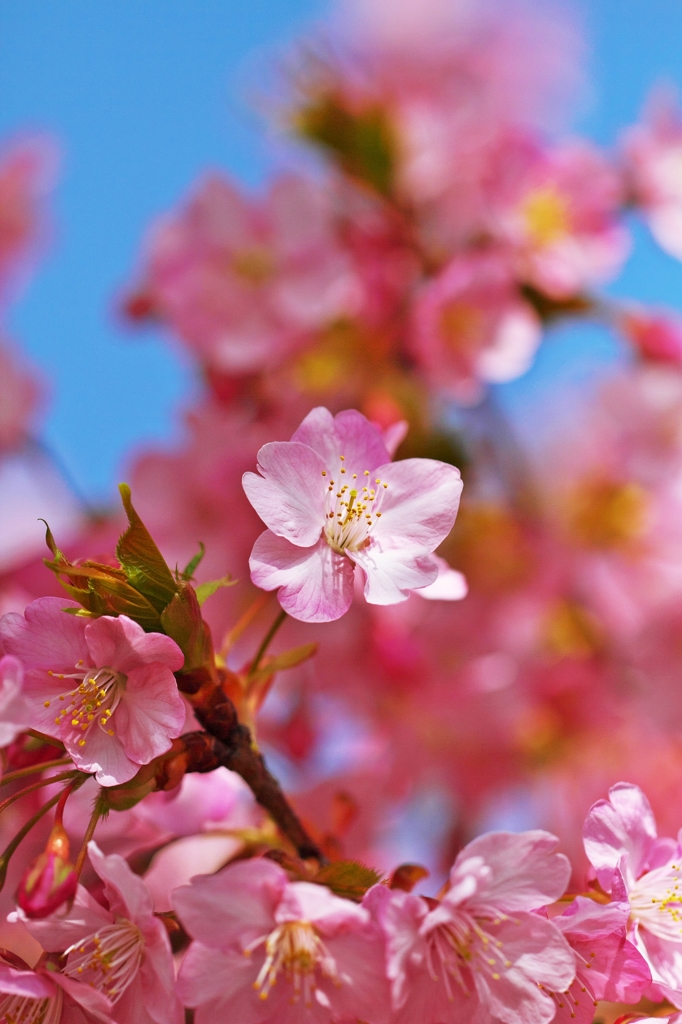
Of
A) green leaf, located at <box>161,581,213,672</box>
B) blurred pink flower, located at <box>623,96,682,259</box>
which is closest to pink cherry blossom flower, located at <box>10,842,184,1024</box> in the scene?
green leaf, located at <box>161,581,213,672</box>

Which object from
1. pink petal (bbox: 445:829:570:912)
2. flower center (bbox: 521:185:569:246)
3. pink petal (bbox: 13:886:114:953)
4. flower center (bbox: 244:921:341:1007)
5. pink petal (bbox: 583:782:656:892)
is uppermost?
flower center (bbox: 521:185:569:246)

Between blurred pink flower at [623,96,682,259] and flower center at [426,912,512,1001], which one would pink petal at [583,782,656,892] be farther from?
A: blurred pink flower at [623,96,682,259]

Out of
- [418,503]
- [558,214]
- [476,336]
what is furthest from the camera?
[558,214]

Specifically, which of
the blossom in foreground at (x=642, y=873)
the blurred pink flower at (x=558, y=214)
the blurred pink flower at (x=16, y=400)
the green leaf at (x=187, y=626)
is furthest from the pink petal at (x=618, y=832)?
the blurred pink flower at (x=16, y=400)

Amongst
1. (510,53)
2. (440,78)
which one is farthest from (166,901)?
(510,53)

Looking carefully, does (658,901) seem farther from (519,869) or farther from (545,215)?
(545,215)

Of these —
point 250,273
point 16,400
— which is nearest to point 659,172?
point 250,273

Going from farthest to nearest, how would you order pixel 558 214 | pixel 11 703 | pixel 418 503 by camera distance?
pixel 558 214 < pixel 418 503 < pixel 11 703
